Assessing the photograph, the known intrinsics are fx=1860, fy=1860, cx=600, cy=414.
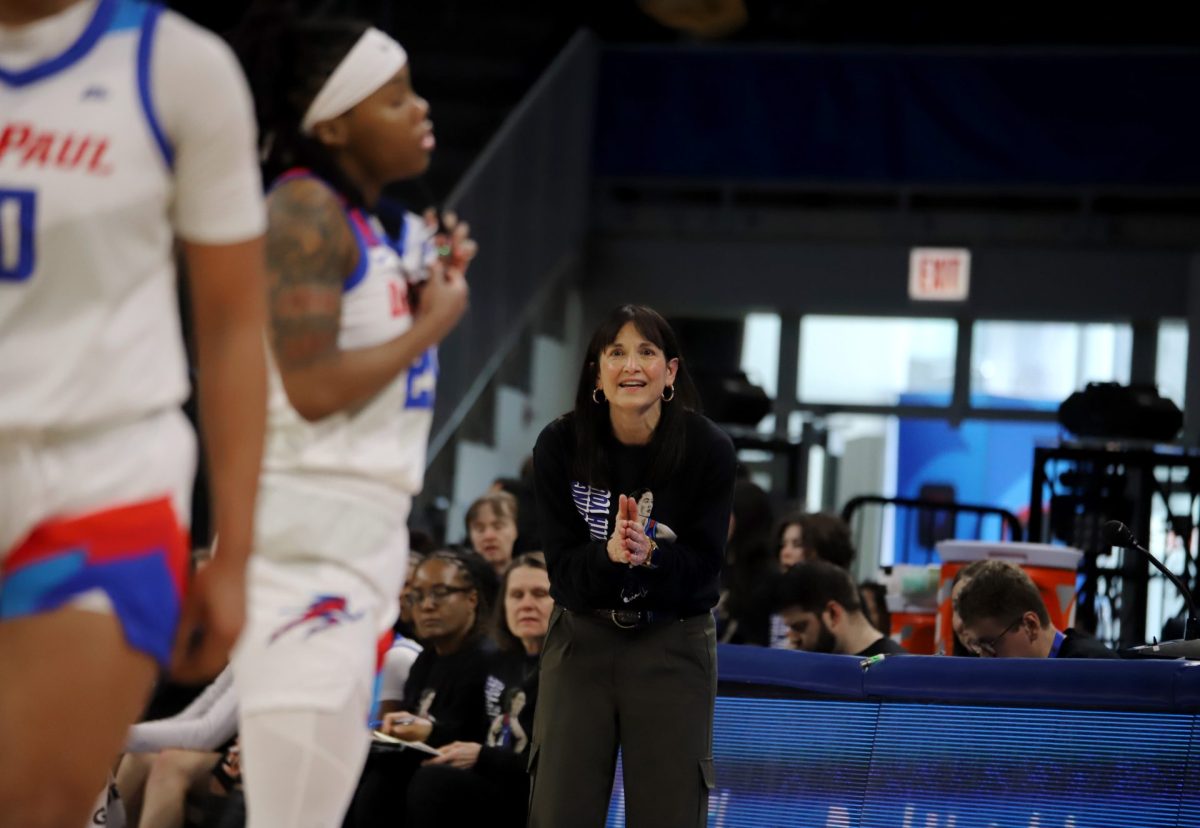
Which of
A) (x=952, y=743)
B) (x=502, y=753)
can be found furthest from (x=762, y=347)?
(x=952, y=743)

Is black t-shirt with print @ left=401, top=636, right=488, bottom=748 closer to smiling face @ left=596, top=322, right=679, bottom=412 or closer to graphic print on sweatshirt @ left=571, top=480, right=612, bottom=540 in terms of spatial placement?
graphic print on sweatshirt @ left=571, top=480, right=612, bottom=540

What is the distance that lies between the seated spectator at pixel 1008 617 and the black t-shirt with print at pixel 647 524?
164 centimetres

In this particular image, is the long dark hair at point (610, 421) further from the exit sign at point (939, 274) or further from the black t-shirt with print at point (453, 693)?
the exit sign at point (939, 274)

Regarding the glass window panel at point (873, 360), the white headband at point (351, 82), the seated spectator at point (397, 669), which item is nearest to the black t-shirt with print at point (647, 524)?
the white headband at point (351, 82)

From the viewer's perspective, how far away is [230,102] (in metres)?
2.11

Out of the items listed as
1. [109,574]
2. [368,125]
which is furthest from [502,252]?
[109,574]

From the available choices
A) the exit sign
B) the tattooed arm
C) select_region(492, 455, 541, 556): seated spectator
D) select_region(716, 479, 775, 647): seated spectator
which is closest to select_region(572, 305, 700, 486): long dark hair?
the tattooed arm

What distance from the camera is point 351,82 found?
2.76 metres

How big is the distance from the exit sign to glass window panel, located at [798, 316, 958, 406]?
55 cm

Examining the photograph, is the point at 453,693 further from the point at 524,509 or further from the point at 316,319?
the point at 316,319

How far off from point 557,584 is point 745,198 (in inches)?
443

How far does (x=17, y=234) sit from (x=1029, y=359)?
14086mm

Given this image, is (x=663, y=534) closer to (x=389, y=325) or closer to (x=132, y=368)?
(x=389, y=325)

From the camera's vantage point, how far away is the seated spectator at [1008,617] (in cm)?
586
